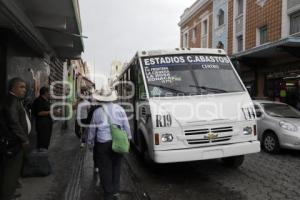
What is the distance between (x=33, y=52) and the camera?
11586 mm

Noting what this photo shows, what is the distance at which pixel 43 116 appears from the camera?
27.0 feet

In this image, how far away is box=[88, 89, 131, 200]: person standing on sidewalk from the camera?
5.30 metres

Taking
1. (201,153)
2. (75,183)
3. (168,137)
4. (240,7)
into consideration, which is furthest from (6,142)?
(240,7)

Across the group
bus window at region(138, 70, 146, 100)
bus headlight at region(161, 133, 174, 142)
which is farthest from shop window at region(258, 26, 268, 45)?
bus headlight at region(161, 133, 174, 142)

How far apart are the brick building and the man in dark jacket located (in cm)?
1162

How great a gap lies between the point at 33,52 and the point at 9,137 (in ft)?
24.0

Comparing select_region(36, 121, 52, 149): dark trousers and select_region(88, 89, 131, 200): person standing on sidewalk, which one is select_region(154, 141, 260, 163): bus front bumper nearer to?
select_region(88, 89, 131, 200): person standing on sidewalk

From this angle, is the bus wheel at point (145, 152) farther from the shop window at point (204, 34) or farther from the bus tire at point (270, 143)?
the shop window at point (204, 34)

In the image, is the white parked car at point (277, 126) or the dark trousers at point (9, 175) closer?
the dark trousers at point (9, 175)

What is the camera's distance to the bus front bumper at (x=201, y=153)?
6.38 meters

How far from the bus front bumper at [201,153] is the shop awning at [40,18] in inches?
147

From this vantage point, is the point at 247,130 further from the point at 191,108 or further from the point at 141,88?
the point at 141,88

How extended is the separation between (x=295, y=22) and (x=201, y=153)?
14.5 m

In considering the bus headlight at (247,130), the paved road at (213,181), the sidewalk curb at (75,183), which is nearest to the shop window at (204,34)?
the paved road at (213,181)
